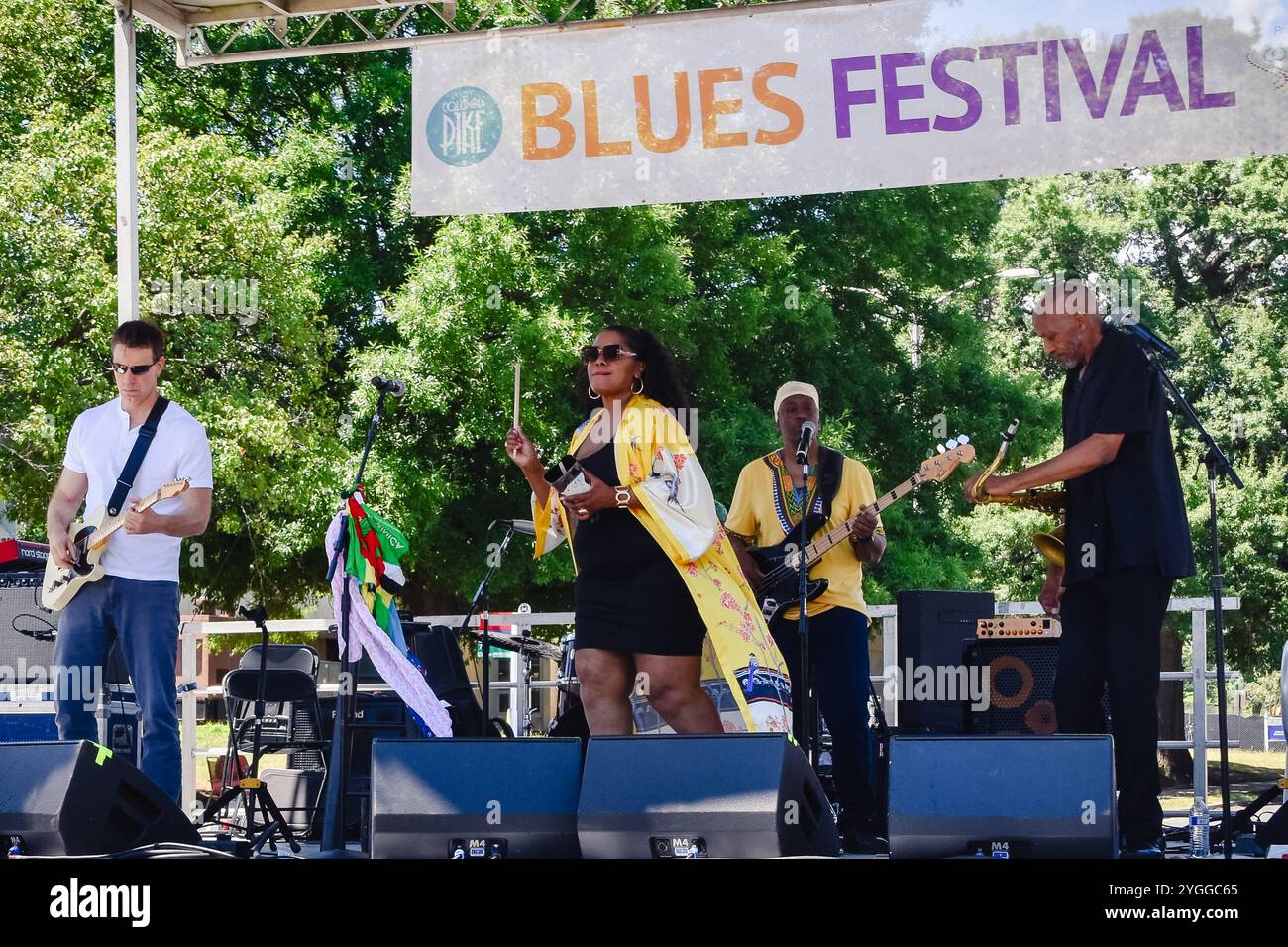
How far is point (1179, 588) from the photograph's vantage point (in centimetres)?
1806

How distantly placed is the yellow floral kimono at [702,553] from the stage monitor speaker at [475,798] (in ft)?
3.01

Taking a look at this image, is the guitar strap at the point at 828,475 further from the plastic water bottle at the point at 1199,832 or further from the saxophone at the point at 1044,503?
the plastic water bottle at the point at 1199,832

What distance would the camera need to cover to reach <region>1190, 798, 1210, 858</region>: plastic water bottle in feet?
16.2

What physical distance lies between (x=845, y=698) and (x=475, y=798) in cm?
226

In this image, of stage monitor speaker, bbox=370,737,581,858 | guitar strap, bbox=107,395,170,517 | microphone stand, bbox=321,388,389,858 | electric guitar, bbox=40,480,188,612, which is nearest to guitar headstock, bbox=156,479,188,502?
electric guitar, bbox=40,480,188,612

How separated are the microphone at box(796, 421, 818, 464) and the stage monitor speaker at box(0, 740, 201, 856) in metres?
2.66

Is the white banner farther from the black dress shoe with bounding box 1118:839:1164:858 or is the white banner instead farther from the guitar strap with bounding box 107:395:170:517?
the black dress shoe with bounding box 1118:839:1164:858

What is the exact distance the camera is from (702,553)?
4730 mm

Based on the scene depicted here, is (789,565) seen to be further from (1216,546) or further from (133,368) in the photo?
(133,368)

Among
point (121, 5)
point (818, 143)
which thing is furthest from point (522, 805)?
point (121, 5)

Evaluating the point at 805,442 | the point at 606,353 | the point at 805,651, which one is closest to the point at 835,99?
the point at 805,442
